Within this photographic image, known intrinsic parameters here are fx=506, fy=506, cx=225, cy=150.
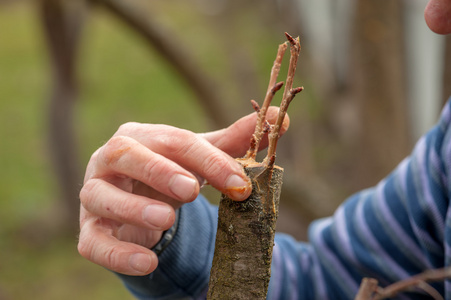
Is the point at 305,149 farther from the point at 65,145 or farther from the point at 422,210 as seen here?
the point at 422,210

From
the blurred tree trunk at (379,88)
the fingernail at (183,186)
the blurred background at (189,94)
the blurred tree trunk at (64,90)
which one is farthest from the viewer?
the blurred tree trunk at (64,90)

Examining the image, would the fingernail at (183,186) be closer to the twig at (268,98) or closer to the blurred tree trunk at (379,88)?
the twig at (268,98)

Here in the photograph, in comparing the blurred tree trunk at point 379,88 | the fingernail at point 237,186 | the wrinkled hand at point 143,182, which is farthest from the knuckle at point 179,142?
the blurred tree trunk at point 379,88

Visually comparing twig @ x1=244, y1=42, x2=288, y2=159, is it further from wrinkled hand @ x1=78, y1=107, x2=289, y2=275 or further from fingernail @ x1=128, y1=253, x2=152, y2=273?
fingernail @ x1=128, y1=253, x2=152, y2=273

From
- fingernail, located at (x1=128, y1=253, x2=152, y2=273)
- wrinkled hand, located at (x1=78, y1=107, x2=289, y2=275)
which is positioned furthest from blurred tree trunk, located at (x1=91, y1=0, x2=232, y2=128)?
fingernail, located at (x1=128, y1=253, x2=152, y2=273)

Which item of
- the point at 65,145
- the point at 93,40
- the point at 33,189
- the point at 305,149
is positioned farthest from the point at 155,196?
the point at 93,40

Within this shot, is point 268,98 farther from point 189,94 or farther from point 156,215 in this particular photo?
point 189,94
